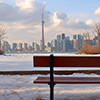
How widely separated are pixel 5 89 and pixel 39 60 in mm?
1635

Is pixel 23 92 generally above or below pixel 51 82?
below

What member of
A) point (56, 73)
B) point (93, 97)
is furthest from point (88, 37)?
point (93, 97)

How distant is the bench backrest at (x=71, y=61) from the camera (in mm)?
2510

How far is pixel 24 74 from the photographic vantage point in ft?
16.8

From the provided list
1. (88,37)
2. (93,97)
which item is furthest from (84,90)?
(88,37)

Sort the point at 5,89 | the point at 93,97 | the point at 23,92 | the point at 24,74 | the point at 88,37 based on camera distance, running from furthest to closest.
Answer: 1. the point at 88,37
2. the point at 24,74
3. the point at 5,89
4. the point at 23,92
5. the point at 93,97

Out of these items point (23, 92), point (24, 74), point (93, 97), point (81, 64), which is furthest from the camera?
point (24, 74)

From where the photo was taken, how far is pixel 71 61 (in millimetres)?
2531

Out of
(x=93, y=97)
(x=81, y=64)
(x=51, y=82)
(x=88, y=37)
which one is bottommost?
(x=93, y=97)

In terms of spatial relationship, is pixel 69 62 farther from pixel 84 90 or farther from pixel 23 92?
pixel 23 92

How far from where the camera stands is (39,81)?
2.57 m

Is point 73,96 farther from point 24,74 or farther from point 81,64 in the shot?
point 24,74

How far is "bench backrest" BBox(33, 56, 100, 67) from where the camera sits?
2.51 m

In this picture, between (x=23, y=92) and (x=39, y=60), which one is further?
A: (x=23, y=92)
